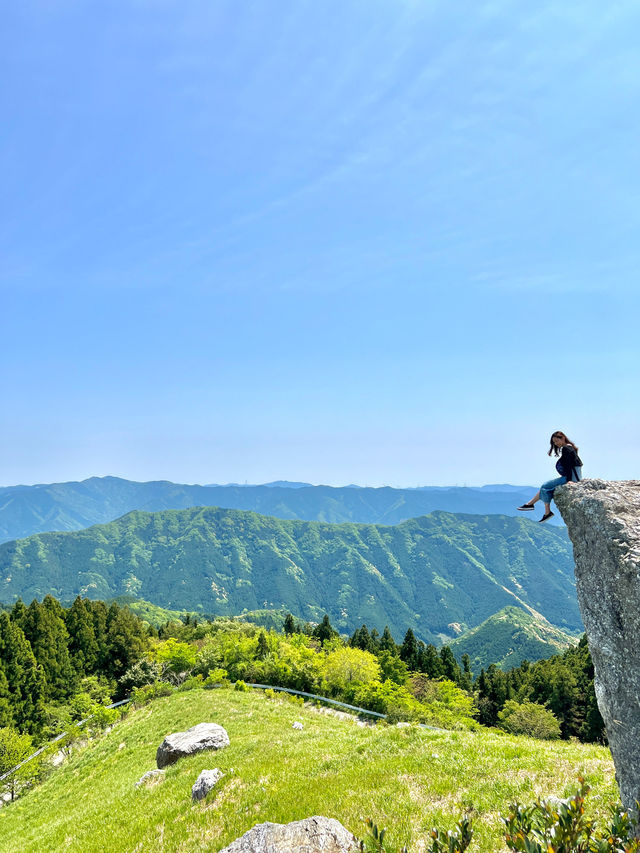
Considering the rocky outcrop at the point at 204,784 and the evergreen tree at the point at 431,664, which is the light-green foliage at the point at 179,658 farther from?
the evergreen tree at the point at 431,664

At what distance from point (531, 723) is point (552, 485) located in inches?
2101

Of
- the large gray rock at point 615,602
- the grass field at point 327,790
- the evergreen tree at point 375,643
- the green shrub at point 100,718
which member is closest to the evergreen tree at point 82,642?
the green shrub at point 100,718

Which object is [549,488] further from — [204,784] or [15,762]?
[15,762]

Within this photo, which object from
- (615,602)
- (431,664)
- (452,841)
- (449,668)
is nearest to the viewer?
(452,841)

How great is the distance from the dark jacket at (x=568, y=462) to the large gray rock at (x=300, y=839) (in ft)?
29.9

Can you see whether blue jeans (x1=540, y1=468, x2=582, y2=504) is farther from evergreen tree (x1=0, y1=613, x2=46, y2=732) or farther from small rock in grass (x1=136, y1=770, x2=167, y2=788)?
evergreen tree (x1=0, y1=613, x2=46, y2=732)

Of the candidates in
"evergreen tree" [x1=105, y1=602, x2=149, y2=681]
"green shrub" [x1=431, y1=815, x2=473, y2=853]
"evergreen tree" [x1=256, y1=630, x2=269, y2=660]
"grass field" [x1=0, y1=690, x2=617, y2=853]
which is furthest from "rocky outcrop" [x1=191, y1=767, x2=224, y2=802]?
"evergreen tree" [x1=105, y1=602, x2=149, y2=681]

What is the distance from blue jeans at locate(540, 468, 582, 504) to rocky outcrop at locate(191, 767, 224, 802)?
48.8 ft

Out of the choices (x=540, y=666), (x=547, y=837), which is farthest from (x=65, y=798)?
(x=540, y=666)

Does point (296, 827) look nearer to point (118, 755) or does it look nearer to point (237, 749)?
point (237, 749)

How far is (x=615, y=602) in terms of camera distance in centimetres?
709

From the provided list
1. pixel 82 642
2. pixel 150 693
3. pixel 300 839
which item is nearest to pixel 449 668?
pixel 150 693

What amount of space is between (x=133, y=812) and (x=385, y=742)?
949 centimetres

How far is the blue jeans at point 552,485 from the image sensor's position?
9227mm
